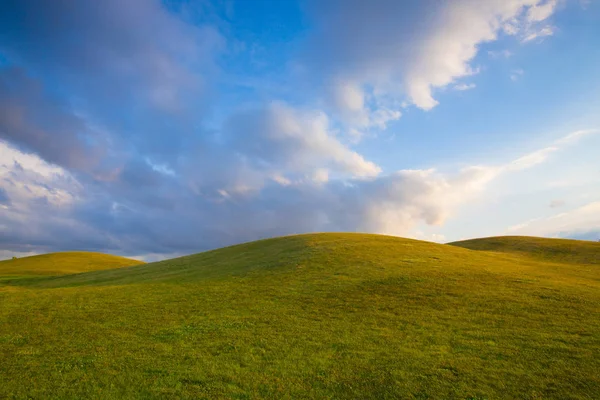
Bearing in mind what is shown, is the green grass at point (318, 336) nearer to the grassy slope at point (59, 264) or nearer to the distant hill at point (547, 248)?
the distant hill at point (547, 248)

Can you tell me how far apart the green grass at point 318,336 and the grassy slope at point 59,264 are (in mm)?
64397

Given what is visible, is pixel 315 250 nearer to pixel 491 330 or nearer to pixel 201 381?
pixel 491 330

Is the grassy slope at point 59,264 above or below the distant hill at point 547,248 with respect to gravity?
above

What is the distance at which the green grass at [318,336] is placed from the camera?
15.3 m

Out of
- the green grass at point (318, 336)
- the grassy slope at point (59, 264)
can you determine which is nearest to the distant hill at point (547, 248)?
the green grass at point (318, 336)

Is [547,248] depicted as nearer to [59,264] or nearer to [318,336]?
[318,336]

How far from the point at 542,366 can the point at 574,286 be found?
20089mm

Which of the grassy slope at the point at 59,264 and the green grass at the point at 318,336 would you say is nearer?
the green grass at the point at 318,336

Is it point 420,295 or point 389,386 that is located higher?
point 420,295

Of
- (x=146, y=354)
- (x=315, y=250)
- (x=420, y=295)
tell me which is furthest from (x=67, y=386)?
(x=315, y=250)

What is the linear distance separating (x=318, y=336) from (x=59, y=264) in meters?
102

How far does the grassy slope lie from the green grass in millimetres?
64397

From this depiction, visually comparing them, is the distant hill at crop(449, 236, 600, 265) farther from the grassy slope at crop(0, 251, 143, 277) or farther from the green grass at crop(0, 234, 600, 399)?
the grassy slope at crop(0, 251, 143, 277)

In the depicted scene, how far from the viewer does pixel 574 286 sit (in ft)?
102
